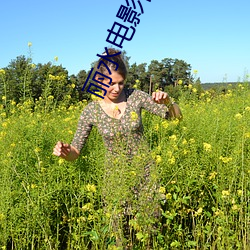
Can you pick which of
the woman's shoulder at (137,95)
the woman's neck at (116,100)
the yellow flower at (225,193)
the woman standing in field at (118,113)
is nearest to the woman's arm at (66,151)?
the woman standing in field at (118,113)

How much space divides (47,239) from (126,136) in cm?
76

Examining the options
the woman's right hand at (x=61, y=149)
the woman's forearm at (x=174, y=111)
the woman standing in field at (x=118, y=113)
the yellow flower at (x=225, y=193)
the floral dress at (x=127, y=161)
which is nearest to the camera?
the floral dress at (x=127, y=161)

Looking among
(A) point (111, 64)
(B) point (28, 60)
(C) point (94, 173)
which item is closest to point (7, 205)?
(C) point (94, 173)

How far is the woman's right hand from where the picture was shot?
2115mm

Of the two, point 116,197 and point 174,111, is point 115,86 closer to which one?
point 174,111

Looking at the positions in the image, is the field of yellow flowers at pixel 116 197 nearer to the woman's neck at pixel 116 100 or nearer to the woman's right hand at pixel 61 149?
the woman's right hand at pixel 61 149

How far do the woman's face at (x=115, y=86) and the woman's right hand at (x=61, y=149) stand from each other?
1.47 ft

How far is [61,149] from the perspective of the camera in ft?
7.06

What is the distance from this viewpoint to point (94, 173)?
2439 mm

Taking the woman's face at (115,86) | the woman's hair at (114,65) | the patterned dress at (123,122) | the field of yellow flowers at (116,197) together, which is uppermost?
the woman's hair at (114,65)

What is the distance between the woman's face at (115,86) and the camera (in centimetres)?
232

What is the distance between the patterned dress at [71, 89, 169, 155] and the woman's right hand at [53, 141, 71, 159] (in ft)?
0.79

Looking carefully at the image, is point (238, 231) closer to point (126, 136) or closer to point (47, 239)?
point (126, 136)

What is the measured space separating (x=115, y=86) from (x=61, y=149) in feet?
1.73
